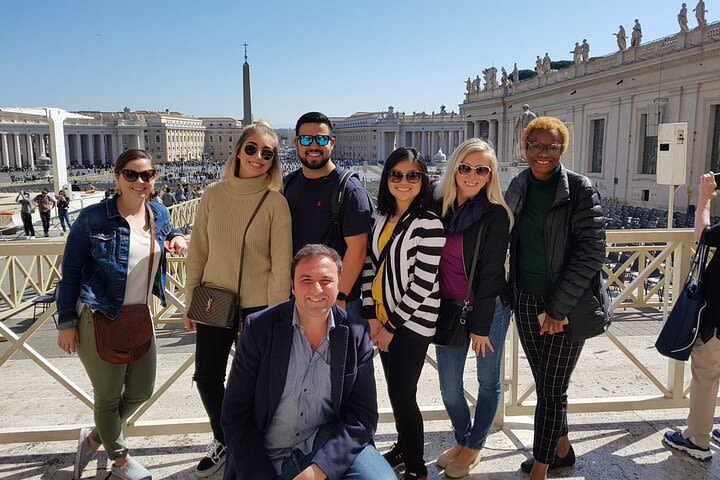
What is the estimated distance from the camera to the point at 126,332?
8.39ft

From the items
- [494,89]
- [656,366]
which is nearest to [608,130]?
[494,89]

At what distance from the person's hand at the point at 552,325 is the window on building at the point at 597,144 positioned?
29.8 meters

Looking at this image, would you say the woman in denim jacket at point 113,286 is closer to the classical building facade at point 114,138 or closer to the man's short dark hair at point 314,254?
the man's short dark hair at point 314,254

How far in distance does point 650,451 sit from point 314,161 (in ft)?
7.95

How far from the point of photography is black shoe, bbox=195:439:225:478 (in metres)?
2.74

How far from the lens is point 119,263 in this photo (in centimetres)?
254

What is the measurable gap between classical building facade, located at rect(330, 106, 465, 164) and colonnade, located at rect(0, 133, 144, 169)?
42.2 metres

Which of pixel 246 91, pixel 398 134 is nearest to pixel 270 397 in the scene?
pixel 246 91

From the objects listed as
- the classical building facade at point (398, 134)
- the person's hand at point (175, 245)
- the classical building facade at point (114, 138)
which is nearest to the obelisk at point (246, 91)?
the person's hand at point (175, 245)

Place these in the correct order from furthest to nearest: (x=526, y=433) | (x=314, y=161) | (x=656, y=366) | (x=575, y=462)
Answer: (x=656, y=366), (x=526, y=433), (x=575, y=462), (x=314, y=161)

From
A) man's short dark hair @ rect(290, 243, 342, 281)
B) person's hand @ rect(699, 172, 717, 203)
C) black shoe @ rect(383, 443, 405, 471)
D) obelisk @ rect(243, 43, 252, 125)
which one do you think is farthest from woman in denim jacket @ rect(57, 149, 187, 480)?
obelisk @ rect(243, 43, 252, 125)

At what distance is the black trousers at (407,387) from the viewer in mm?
2523

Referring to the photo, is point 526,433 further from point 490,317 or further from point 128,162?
point 128,162

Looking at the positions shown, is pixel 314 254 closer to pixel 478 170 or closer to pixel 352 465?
pixel 352 465
